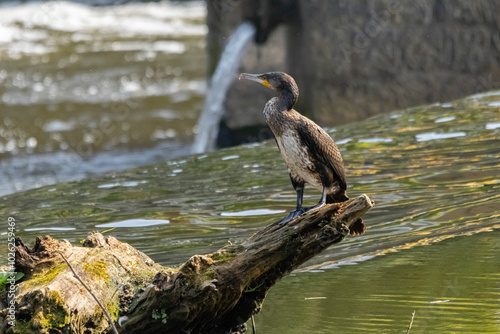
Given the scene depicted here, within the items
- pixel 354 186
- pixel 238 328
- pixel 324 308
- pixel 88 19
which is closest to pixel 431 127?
pixel 354 186

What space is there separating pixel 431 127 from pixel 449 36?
6.61 feet

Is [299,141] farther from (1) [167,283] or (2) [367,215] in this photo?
(2) [367,215]

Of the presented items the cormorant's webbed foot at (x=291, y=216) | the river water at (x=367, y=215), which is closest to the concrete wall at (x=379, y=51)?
the river water at (x=367, y=215)

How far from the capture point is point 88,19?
53.1ft

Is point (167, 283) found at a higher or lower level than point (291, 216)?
lower

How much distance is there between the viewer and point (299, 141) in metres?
3.12

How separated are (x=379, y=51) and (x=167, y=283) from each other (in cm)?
587

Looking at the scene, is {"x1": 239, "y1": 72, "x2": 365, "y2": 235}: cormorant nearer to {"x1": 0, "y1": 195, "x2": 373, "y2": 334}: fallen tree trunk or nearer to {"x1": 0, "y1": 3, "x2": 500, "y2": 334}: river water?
{"x1": 0, "y1": 195, "x2": 373, "y2": 334}: fallen tree trunk

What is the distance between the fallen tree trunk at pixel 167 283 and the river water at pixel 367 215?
0.41m

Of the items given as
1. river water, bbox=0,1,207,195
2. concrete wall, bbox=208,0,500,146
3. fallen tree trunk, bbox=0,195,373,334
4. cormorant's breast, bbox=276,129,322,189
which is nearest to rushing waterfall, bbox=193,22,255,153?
concrete wall, bbox=208,0,500,146

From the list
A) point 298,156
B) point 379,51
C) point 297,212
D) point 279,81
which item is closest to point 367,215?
point 297,212

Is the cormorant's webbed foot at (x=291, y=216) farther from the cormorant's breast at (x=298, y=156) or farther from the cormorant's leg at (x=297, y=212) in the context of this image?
the cormorant's breast at (x=298, y=156)

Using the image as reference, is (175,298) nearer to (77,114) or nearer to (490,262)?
(490,262)

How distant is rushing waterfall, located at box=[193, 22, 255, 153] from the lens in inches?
341
